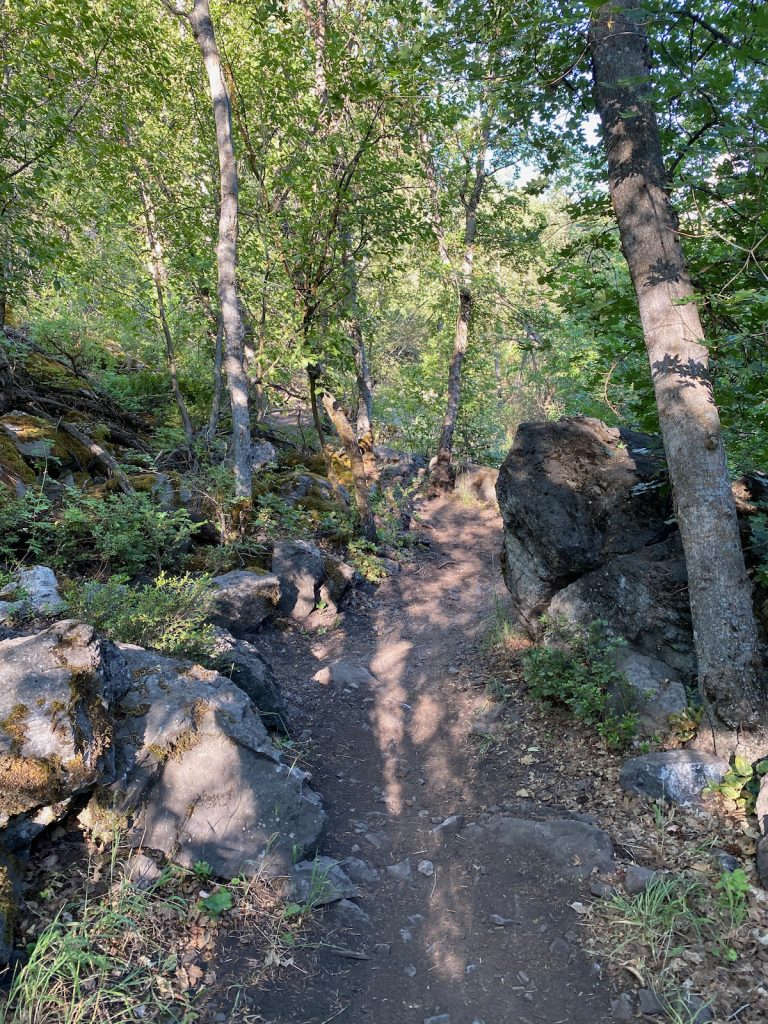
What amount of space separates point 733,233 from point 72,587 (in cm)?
675

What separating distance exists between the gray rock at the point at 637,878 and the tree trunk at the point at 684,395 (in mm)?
1210

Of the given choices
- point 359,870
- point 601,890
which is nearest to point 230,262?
point 359,870

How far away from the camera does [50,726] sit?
3.16 m

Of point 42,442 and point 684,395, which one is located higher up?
point 42,442

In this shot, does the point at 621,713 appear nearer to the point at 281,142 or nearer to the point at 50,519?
the point at 50,519

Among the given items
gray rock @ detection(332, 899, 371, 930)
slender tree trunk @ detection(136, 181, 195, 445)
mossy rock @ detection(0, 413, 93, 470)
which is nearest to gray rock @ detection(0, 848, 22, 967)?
gray rock @ detection(332, 899, 371, 930)

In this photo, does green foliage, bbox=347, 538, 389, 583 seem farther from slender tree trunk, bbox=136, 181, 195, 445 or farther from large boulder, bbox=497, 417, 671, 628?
slender tree trunk, bbox=136, 181, 195, 445

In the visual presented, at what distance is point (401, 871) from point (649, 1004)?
5.57 feet

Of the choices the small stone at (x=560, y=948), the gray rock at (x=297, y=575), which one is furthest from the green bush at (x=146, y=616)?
the small stone at (x=560, y=948)

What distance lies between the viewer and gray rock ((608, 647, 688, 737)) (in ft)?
15.4

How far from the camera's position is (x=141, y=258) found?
12.5 metres

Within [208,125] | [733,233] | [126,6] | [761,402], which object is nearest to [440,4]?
[733,233]

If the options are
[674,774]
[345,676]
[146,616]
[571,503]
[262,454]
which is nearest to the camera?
[674,774]

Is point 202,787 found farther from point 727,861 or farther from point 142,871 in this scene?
point 727,861
